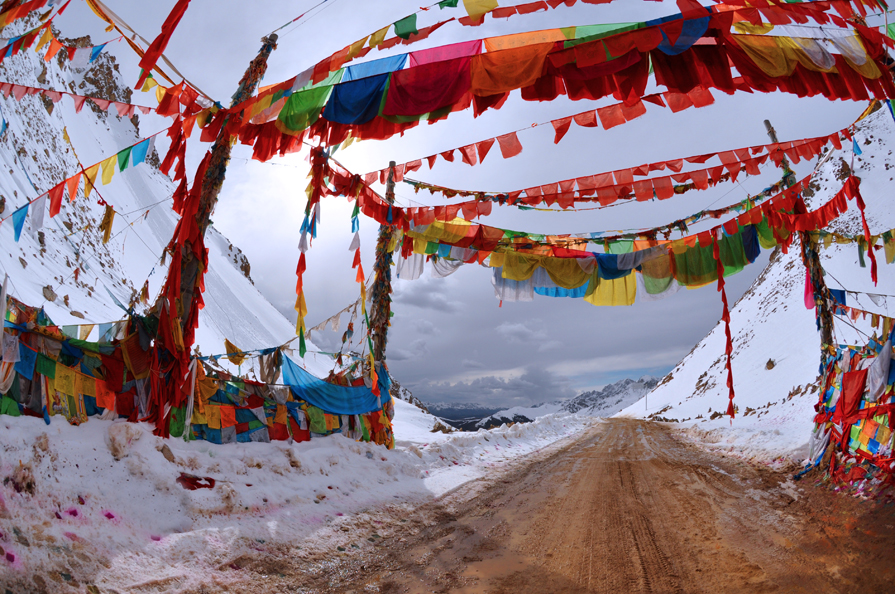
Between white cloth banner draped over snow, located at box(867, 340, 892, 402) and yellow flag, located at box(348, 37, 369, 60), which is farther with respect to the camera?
white cloth banner draped over snow, located at box(867, 340, 892, 402)

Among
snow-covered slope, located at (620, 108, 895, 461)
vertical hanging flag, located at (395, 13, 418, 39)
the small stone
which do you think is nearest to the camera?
vertical hanging flag, located at (395, 13, 418, 39)

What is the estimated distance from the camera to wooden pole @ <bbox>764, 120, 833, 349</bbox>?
8672 mm

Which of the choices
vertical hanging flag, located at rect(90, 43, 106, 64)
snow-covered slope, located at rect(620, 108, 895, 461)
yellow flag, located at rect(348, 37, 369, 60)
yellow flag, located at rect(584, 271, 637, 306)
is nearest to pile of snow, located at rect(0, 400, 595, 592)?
yellow flag, located at rect(348, 37, 369, 60)

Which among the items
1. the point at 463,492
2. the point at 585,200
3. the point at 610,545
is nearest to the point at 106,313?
the point at 463,492

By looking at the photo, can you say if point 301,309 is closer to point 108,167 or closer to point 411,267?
point 108,167

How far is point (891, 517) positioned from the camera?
467 centimetres

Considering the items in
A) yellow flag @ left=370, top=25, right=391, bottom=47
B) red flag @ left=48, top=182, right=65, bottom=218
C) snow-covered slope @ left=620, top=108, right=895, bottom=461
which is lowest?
snow-covered slope @ left=620, top=108, right=895, bottom=461

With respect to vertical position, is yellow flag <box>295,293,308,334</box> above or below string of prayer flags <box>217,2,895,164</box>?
below

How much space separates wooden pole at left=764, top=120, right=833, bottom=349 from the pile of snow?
806 centimetres

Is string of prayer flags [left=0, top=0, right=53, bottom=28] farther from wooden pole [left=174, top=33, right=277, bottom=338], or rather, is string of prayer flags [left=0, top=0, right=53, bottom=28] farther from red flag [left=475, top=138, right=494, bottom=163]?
red flag [left=475, top=138, right=494, bottom=163]

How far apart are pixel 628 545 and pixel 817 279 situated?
802cm

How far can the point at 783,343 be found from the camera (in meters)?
30.5

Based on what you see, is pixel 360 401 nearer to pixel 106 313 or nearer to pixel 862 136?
pixel 106 313

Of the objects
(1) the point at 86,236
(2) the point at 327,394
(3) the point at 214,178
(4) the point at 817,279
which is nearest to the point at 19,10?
(3) the point at 214,178
